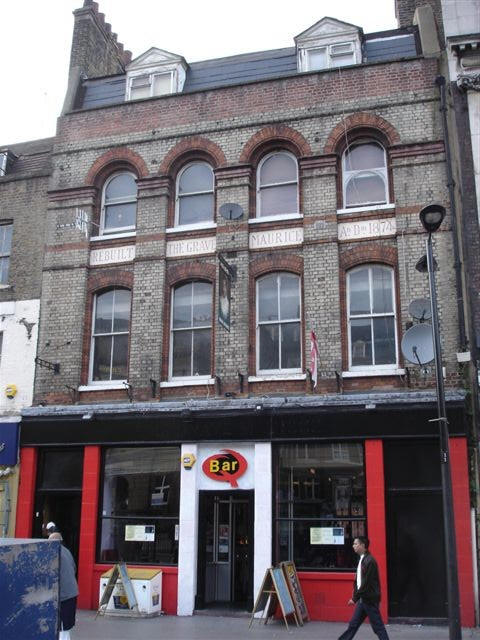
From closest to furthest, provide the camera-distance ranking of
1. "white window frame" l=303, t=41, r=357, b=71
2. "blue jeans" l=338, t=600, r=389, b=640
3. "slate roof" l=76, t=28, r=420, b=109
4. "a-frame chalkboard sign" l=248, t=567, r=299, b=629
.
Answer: "blue jeans" l=338, t=600, r=389, b=640, "a-frame chalkboard sign" l=248, t=567, r=299, b=629, "white window frame" l=303, t=41, r=357, b=71, "slate roof" l=76, t=28, r=420, b=109

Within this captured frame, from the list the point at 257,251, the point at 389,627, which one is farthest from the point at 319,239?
the point at 389,627

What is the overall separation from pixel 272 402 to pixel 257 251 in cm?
341

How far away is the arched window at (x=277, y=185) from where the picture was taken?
51.3ft

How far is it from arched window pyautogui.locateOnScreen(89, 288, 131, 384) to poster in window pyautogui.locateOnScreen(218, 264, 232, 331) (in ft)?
8.90

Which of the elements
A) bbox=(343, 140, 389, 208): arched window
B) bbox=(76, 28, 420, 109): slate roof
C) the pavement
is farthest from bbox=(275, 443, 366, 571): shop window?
bbox=(76, 28, 420, 109): slate roof

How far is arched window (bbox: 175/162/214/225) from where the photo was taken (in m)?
16.2

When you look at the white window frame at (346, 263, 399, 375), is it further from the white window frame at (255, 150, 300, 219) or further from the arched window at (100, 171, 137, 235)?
the arched window at (100, 171, 137, 235)

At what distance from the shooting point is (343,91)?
15.5 meters

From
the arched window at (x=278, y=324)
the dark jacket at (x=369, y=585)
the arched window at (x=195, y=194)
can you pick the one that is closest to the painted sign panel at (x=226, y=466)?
the arched window at (x=278, y=324)

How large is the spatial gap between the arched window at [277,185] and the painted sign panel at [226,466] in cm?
535

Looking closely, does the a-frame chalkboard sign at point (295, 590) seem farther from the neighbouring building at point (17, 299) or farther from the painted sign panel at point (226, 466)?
the neighbouring building at point (17, 299)

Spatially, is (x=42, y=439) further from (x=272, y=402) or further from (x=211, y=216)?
(x=211, y=216)

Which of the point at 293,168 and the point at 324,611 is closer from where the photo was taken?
the point at 324,611

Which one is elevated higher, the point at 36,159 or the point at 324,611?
the point at 36,159
